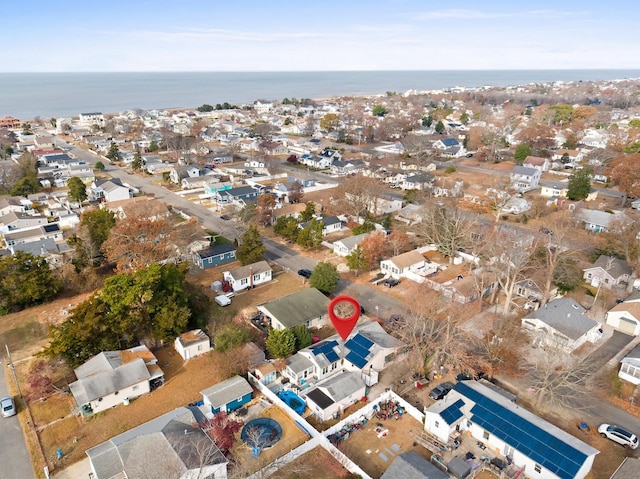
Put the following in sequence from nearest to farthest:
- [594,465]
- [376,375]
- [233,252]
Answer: [594,465] → [376,375] → [233,252]

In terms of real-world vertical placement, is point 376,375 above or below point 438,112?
below

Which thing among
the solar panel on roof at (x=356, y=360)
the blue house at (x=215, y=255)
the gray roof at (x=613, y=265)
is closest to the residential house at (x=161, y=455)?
the solar panel on roof at (x=356, y=360)

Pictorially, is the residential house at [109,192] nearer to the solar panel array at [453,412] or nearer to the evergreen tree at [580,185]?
the solar panel array at [453,412]

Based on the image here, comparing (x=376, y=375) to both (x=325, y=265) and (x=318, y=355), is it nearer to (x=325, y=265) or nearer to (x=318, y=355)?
(x=318, y=355)

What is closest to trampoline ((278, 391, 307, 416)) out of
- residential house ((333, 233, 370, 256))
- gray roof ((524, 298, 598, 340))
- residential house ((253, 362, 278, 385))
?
residential house ((253, 362, 278, 385))

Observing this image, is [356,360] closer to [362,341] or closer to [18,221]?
[362,341]

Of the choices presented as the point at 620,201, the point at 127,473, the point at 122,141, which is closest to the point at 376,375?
the point at 127,473
